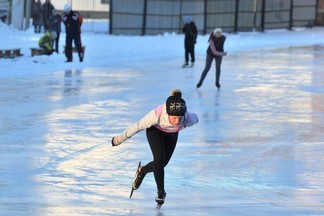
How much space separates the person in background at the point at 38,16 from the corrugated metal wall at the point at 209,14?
3.08 m

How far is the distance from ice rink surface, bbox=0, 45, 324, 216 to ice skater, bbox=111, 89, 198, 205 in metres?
0.36

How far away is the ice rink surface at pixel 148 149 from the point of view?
292 inches

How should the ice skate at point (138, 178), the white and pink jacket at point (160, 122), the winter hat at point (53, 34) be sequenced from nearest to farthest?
the white and pink jacket at point (160, 122) → the ice skate at point (138, 178) → the winter hat at point (53, 34)

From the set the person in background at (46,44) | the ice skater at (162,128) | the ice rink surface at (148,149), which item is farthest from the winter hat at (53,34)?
the ice skater at (162,128)

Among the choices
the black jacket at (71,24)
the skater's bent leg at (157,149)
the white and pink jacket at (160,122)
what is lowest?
the skater's bent leg at (157,149)

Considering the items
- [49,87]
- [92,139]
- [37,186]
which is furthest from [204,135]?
[49,87]

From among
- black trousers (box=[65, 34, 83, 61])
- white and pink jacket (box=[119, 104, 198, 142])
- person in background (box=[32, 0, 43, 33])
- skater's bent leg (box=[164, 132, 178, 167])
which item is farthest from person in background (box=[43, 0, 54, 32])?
white and pink jacket (box=[119, 104, 198, 142])

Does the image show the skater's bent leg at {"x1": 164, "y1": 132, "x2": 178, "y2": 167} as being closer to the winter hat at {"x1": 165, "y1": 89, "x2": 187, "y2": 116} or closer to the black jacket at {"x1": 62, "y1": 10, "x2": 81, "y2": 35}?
the winter hat at {"x1": 165, "y1": 89, "x2": 187, "y2": 116}

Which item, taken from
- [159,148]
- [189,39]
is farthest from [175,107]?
[189,39]

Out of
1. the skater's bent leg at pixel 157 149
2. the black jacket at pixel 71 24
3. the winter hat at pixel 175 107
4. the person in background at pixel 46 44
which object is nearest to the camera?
the winter hat at pixel 175 107

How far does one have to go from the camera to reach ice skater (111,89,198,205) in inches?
270

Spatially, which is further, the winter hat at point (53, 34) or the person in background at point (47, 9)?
the person in background at point (47, 9)

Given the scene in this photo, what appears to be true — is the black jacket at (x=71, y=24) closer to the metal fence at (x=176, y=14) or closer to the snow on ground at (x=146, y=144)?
the snow on ground at (x=146, y=144)

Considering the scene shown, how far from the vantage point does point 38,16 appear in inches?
1282
